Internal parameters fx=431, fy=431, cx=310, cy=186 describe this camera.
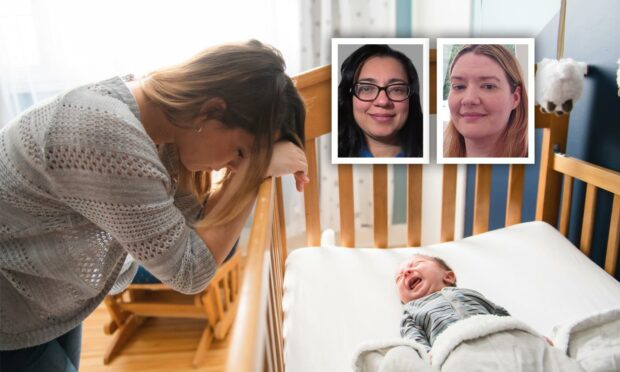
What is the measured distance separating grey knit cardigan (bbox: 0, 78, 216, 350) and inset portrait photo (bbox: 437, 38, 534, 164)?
890mm

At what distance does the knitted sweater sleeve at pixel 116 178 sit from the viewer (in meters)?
0.55

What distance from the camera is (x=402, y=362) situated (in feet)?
2.27

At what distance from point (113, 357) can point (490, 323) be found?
1.44m

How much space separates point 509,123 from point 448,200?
0.31 m

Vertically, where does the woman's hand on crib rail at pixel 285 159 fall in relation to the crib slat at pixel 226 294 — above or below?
above

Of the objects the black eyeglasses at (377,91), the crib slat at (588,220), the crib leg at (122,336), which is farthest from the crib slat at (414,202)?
the crib leg at (122,336)

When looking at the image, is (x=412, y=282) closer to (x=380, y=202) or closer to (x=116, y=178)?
(x=380, y=202)

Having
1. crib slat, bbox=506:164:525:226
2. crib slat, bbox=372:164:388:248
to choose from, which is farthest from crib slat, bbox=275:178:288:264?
crib slat, bbox=506:164:525:226

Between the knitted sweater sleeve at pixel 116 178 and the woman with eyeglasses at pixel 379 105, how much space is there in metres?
0.75

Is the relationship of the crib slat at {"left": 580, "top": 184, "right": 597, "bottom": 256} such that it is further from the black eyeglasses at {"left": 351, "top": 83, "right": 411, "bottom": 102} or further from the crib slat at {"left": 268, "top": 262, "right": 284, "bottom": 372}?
the crib slat at {"left": 268, "top": 262, "right": 284, "bottom": 372}

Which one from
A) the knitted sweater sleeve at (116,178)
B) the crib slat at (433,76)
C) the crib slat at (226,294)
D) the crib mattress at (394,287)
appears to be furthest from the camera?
the crib slat at (226,294)

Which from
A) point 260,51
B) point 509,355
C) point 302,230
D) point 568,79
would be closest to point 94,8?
point 302,230

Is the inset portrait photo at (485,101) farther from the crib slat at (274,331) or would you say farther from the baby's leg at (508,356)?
the crib slat at (274,331)

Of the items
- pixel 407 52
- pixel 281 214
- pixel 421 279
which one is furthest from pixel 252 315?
pixel 407 52
